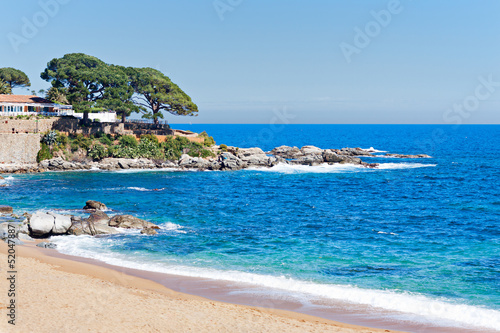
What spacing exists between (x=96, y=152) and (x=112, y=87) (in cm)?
1192

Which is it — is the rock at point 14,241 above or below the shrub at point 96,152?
below

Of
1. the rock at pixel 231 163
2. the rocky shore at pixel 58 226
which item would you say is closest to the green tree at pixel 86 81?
the rock at pixel 231 163

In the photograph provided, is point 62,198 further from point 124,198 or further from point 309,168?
point 309,168

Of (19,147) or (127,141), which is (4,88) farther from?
(127,141)

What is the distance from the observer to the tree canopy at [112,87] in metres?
71.9

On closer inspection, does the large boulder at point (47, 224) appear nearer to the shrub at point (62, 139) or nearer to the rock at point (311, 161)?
the shrub at point (62, 139)

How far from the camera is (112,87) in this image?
74812 millimetres

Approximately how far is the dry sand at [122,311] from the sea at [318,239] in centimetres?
183

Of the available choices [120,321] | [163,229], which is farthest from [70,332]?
[163,229]

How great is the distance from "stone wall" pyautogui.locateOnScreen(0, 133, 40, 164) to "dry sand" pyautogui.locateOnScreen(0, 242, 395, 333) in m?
47.6

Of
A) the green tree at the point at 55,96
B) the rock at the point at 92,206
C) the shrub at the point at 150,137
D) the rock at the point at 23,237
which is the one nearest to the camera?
the rock at the point at 23,237

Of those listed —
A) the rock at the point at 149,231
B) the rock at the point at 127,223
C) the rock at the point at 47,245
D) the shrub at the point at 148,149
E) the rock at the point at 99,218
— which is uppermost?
the shrub at the point at 148,149

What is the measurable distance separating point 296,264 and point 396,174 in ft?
164

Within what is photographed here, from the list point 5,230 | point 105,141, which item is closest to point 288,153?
point 105,141
